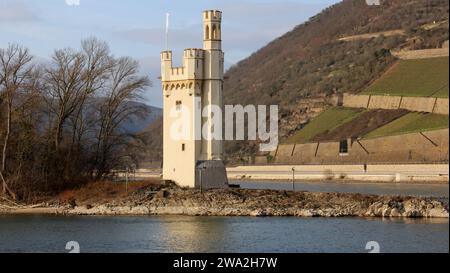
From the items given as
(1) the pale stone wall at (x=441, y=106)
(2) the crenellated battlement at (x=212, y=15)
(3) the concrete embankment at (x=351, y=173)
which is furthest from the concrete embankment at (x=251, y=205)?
(1) the pale stone wall at (x=441, y=106)

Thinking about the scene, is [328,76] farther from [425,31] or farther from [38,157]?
[38,157]

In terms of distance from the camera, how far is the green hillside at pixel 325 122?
441 ft

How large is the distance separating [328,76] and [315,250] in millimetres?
125703

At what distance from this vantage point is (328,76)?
521 feet

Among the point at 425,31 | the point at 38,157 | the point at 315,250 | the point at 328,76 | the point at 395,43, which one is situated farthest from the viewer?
the point at 328,76

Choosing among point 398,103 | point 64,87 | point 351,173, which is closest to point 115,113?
point 64,87

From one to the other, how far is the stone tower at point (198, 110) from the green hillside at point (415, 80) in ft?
232

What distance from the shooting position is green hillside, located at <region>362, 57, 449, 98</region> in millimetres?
123688

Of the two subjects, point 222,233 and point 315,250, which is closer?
point 315,250

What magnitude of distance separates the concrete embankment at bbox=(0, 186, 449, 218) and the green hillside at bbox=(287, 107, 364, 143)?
8426 cm

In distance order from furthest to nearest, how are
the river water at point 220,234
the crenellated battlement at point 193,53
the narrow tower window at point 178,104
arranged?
the narrow tower window at point 178,104, the crenellated battlement at point 193,53, the river water at point 220,234

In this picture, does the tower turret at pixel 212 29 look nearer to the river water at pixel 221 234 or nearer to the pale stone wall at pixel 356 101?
the river water at pixel 221 234

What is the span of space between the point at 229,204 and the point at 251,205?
1.08 m
